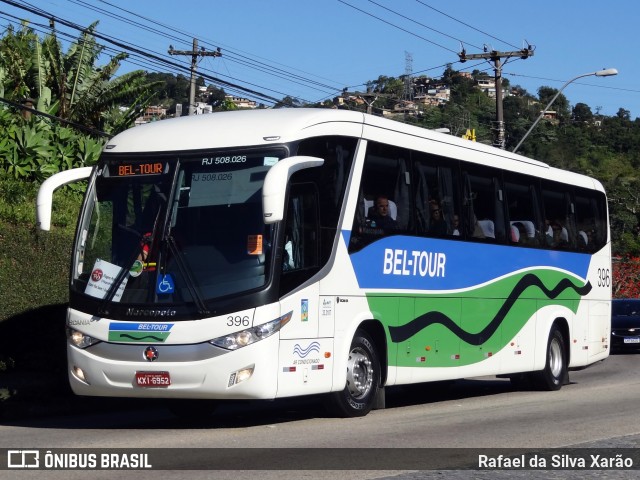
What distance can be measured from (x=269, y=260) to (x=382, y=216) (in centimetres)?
262

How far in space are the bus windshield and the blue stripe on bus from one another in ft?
5.47

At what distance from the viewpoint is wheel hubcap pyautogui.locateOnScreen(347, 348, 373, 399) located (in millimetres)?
13539

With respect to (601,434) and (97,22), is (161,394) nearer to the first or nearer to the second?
(601,434)

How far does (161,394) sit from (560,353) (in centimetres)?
973

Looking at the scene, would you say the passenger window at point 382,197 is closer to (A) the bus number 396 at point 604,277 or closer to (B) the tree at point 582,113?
(A) the bus number 396 at point 604,277

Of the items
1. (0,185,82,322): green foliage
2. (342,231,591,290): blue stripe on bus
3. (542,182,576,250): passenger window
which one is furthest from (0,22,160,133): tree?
(342,231,591,290): blue stripe on bus

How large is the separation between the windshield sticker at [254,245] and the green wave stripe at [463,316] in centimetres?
230

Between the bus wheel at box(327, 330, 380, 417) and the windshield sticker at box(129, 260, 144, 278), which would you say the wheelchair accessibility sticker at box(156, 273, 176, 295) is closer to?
the windshield sticker at box(129, 260, 144, 278)

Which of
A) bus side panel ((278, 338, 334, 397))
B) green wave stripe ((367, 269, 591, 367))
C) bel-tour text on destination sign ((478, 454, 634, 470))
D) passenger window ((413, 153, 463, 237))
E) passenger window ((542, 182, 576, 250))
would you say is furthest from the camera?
passenger window ((542, 182, 576, 250))

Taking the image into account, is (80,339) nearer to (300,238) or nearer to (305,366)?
(305,366)

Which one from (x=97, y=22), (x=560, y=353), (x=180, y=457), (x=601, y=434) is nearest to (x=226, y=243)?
(x=180, y=457)

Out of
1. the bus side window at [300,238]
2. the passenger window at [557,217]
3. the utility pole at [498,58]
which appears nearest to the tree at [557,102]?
the utility pole at [498,58]

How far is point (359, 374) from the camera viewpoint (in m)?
13.7

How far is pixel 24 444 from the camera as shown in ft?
37.0
